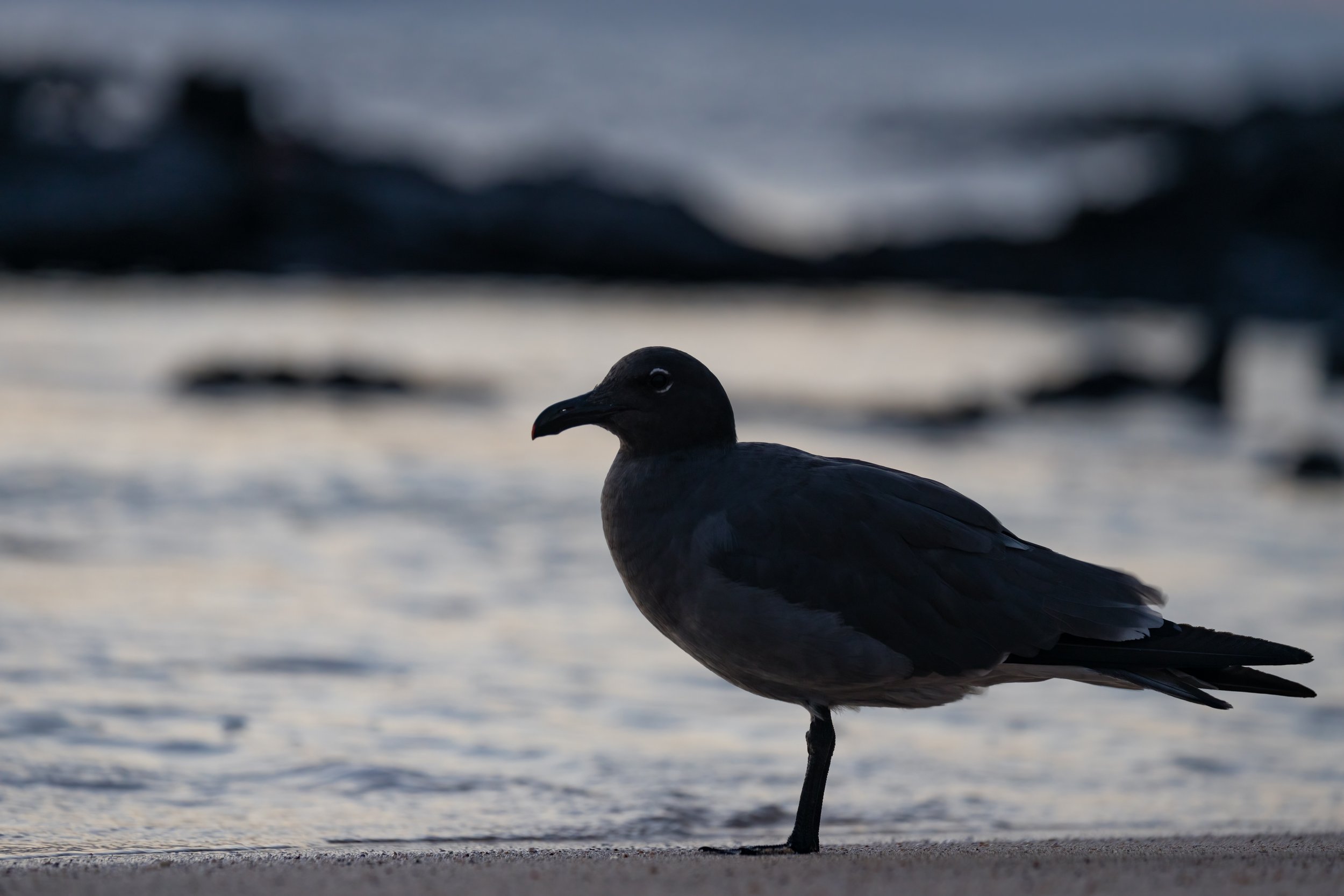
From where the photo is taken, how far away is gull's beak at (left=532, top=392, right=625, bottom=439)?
4.94 meters

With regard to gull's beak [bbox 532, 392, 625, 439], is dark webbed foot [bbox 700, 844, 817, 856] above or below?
below

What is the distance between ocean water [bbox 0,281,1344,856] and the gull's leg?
26.3 inches

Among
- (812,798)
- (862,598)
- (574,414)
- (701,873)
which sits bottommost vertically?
(701,873)

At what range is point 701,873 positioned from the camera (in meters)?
4.20

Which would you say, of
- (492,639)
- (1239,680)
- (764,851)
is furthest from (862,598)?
(492,639)

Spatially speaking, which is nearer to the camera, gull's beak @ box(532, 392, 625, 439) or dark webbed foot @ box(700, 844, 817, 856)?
dark webbed foot @ box(700, 844, 817, 856)

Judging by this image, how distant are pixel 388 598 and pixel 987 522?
4.48 meters

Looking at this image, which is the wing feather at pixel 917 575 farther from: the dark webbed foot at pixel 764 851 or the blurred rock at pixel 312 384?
the blurred rock at pixel 312 384

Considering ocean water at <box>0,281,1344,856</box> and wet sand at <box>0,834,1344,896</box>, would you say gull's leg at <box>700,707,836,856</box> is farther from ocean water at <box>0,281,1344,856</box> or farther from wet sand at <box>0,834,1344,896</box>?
ocean water at <box>0,281,1344,856</box>

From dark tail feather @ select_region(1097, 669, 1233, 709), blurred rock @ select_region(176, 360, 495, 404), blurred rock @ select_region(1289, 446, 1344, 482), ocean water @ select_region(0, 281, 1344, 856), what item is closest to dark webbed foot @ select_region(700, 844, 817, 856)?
ocean water @ select_region(0, 281, 1344, 856)

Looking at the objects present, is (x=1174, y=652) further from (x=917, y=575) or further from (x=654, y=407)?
(x=654, y=407)

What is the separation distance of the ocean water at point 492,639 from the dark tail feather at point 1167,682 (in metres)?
1.36

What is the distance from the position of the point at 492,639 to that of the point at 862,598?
3.56 m

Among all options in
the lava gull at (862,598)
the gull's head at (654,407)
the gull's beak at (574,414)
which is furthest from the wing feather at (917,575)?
the gull's beak at (574,414)
